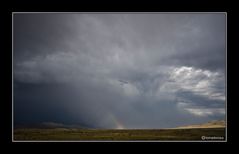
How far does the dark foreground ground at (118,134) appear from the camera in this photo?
9359 millimetres

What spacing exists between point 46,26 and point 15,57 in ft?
3.10

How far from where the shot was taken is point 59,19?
9.40m

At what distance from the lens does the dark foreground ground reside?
936 centimetres

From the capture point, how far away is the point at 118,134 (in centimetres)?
938
